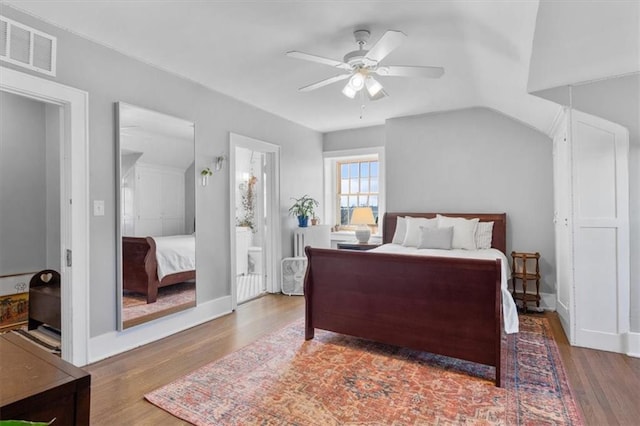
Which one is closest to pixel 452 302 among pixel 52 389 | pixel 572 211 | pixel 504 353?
pixel 504 353

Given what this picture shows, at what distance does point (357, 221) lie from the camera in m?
5.42

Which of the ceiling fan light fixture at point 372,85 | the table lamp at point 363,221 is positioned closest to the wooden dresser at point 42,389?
the ceiling fan light fixture at point 372,85

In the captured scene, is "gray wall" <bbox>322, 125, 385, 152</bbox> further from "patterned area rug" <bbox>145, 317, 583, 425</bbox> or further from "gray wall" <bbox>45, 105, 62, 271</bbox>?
"gray wall" <bbox>45, 105, 62, 271</bbox>

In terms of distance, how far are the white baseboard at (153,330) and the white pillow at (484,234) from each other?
10.4 ft

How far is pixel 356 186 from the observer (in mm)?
6070

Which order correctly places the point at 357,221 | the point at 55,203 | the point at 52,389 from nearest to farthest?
the point at 52,389 < the point at 55,203 < the point at 357,221

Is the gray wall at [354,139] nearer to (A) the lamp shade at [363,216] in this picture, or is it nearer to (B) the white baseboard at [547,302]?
(A) the lamp shade at [363,216]

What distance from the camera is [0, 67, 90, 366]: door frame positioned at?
2641mm

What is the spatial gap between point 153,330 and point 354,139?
414cm

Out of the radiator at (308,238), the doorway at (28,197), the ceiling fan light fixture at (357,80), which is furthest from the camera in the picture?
the radiator at (308,238)

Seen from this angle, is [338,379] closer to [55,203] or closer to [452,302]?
[452,302]

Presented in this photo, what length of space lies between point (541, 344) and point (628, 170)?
1.64m

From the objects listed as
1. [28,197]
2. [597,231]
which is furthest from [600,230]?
[28,197]

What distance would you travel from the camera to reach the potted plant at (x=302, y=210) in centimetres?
529
